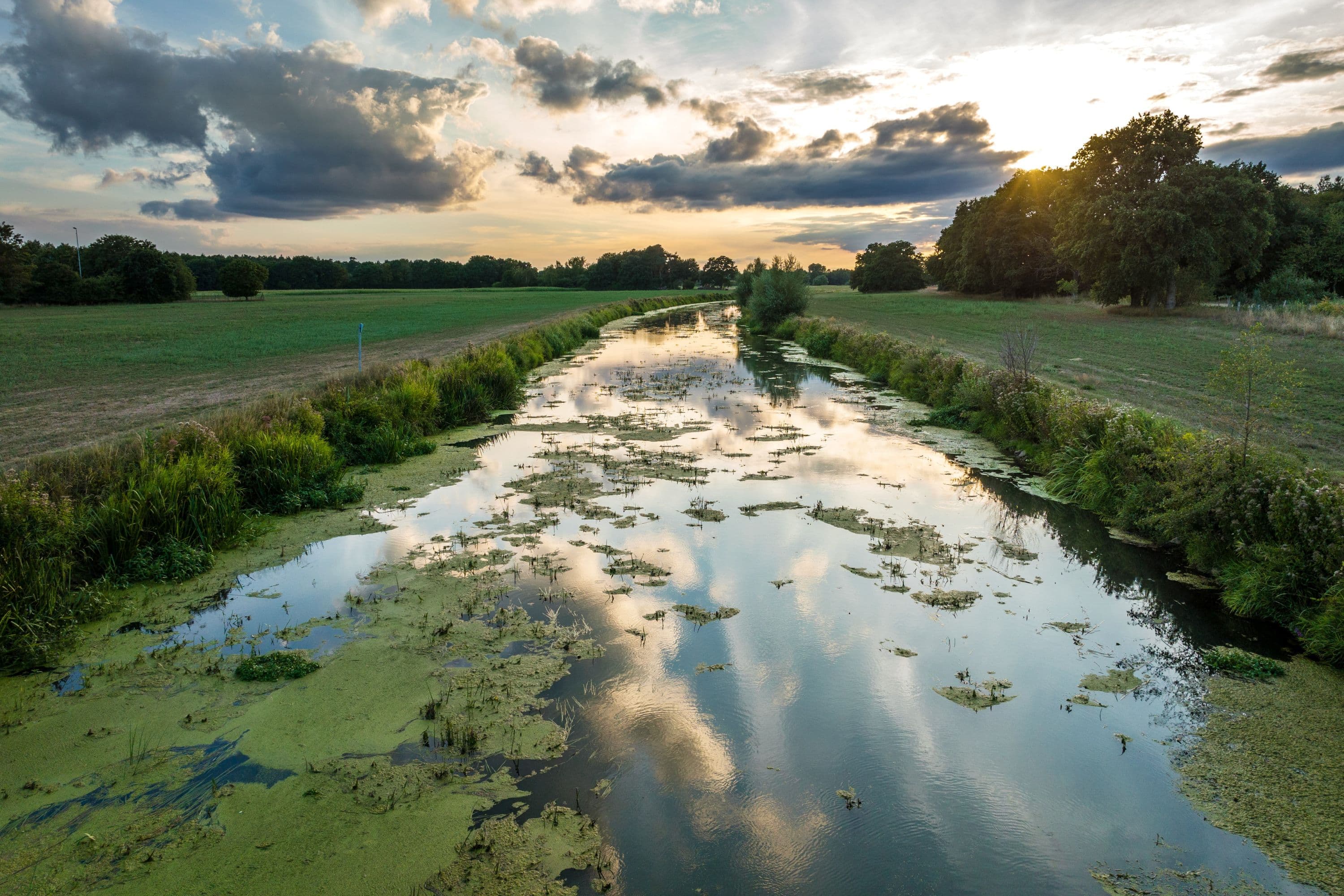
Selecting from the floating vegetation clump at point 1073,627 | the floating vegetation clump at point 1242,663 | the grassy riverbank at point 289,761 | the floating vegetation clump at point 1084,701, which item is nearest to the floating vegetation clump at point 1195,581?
the floating vegetation clump at point 1242,663

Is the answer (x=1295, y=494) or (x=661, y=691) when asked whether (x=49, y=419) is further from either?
(x=1295, y=494)

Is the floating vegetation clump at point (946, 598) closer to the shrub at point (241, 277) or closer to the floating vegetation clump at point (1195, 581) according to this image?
the floating vegetation clump at point (1195, 581)

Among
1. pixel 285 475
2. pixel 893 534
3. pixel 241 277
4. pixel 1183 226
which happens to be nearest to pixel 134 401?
pixel 285 475

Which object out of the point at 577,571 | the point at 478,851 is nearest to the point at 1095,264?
the point at 577,571

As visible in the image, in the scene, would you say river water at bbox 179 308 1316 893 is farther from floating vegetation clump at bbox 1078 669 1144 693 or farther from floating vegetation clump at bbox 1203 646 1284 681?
floating vegetation clump at bbox 1203 646 1284 681

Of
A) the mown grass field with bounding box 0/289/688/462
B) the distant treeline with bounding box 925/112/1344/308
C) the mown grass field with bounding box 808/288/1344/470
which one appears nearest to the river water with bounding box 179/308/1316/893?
the mown grass field with bounding box 808/288/1344/470

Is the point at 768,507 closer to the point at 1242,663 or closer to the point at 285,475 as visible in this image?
the point at 1242,663
